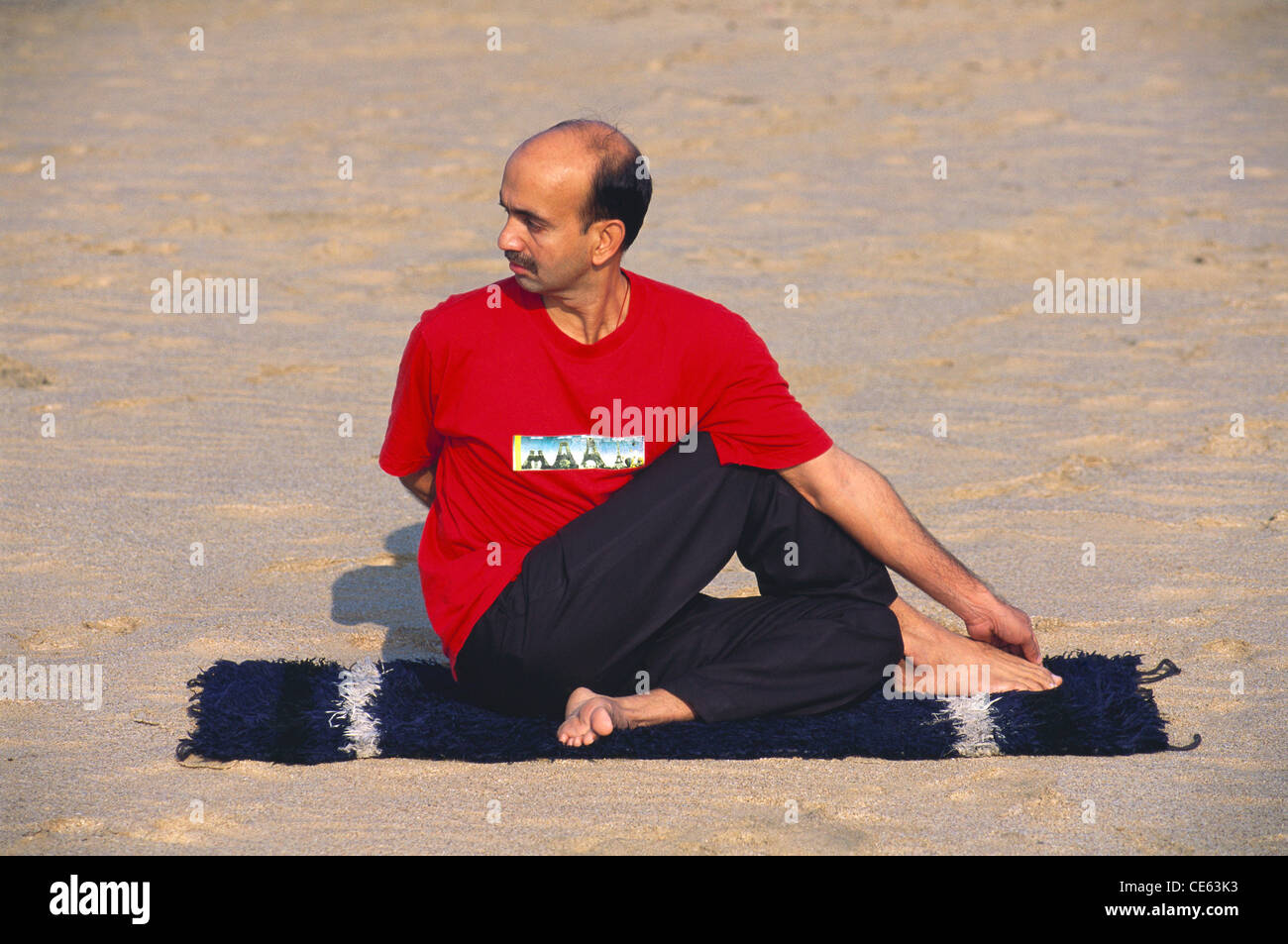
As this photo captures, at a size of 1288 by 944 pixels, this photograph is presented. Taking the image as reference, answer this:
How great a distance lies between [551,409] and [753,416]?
1.32ft

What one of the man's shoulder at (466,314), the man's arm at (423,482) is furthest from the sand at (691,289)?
the man's shoulder at (466,314)

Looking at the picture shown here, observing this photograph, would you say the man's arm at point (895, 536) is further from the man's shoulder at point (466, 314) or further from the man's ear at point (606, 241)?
the man's shoulder at point (466, 314)

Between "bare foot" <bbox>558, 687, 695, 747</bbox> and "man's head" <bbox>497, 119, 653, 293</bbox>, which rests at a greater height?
"man's head" <bbox>497, 119, 653, 293</bbox>

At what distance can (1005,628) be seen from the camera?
3.18m

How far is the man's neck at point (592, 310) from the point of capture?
9.68ft

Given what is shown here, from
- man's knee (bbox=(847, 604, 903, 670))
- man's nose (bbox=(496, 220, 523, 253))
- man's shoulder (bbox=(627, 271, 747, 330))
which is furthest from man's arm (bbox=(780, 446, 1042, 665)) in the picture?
man's nose (bbox=(496, 220, 523, 253))

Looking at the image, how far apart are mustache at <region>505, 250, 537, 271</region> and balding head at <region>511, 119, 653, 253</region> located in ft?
0.40

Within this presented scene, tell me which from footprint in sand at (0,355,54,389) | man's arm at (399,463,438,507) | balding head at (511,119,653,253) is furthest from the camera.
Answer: footprint in sand at (0,355,54,389)

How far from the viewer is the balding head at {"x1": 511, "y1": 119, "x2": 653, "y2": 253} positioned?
287 cm

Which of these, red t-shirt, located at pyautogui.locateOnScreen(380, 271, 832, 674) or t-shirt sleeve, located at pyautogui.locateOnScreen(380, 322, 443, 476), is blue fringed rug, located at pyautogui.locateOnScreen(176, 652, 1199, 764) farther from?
t-shirt sleeve, located at pyautogui.locateOnScreen(380, 322, 443, 476)

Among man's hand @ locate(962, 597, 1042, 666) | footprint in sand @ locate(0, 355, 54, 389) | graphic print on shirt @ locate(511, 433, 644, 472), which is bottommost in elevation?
man's hand @ locate(962, 597, 1042, 666)

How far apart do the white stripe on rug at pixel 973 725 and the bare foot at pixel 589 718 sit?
67cm

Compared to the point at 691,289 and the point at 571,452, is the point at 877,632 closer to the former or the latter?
the point at 571,452
